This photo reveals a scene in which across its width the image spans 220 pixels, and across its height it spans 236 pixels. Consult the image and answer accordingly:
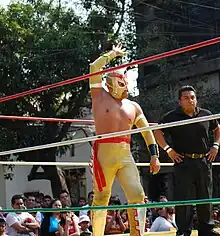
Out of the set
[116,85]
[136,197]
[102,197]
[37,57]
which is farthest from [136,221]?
[37,57]

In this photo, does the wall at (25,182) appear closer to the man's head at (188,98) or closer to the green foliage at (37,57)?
the green foliage at (37,57)

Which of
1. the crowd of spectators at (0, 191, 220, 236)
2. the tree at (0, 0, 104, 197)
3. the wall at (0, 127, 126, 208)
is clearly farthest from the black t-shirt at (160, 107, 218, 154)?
the wall at (0, 127, 126, 208)

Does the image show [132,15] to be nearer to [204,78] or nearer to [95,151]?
[204,78]

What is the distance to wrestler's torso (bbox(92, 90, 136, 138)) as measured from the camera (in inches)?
210

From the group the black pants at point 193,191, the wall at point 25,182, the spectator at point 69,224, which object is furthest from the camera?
the wall at point 25,182

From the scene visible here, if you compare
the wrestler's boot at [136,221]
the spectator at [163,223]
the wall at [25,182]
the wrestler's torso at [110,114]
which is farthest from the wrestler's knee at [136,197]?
the wall at [25,182]

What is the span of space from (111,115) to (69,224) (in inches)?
130

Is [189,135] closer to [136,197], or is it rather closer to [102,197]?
[136,197]

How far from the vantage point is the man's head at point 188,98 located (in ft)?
18.6

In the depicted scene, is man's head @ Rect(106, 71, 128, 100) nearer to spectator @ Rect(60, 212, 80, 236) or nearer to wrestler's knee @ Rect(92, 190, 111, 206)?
wrestler's knee @ Rect(92, 190, 111, 206)

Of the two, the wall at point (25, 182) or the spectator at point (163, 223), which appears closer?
the spectator at point (163, 223)

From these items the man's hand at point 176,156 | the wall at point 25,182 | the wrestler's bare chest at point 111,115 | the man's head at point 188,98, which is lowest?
the wall at point 25,182

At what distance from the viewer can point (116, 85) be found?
5.49 metres

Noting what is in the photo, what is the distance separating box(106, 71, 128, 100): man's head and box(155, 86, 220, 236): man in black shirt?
547 millimetres
